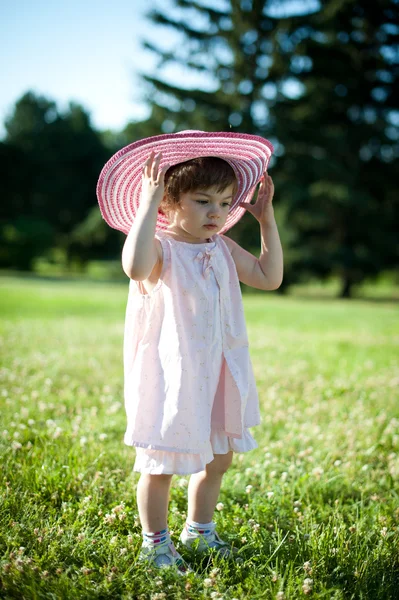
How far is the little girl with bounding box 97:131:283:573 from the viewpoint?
2.45m

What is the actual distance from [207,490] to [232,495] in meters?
0.61

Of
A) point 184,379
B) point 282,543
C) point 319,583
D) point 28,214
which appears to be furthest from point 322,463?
point 28,214

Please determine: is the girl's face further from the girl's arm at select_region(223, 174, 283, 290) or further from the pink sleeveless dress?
the girl's arm at select_region(223, 174, 283, 290)

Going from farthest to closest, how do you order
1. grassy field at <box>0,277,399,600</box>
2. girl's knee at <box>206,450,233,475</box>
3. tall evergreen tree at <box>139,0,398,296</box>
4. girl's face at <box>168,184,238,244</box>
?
tall evergreen tree at <box>139,0,398,296</box>, girl's knee at <box>206,450,233,475</box>, girl's face at <box>168,184,238,244</box>, grassy field at <box>0,277,399,600</box>

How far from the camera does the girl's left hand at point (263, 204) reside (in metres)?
2.97

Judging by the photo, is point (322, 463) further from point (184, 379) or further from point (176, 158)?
point (176, 158)

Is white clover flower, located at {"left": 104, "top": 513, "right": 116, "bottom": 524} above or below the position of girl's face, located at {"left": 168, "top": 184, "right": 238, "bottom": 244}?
below

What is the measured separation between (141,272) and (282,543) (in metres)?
1.53

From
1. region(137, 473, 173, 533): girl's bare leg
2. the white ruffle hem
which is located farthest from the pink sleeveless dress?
region(137, 473, 173, 533): girl's bare leg

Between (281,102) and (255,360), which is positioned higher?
(281,102)

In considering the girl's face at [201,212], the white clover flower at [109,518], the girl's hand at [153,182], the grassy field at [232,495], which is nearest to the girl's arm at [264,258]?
the girl's face at [201,212]

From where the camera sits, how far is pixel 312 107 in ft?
93.7

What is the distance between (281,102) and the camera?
28109 mm

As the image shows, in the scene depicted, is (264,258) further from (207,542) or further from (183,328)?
(207,542)
